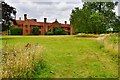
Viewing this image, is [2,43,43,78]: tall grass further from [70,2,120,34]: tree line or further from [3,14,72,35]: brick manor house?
[3,14,72,35]: brick manor house

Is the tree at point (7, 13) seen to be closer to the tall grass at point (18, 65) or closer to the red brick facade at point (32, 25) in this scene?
the tall grass at point (18, 65)

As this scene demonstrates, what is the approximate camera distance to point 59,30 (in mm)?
35906

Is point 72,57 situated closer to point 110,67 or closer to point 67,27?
point 110,67

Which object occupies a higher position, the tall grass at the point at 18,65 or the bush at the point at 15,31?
the bush at the point at 15,31

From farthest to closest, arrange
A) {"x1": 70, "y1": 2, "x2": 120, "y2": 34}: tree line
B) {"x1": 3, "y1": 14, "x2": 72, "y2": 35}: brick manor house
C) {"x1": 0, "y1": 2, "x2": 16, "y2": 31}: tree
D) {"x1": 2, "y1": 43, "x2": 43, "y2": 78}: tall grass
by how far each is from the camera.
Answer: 1. {"x1": 3, "y1": 14, "x2": 72, "y2": 35}: brick manor house
2. {"x1": 70, "y1": 2, "x2": 120, "y2": 34}: tree line
3. {"x1": 0, "y1": 2, "x2": 16, "y2": 31}: tree
4. {"x1": 2, "y1": 43, "x2": 43, "y2": 78}: tall grass

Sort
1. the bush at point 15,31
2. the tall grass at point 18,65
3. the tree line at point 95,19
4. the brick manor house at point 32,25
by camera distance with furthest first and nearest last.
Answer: the brick manor house at point 32,25 → the bush at point 15,31 → the tree line at point 95,19 → the tall grass at point 18,65

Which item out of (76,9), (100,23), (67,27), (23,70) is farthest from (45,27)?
(23,70)

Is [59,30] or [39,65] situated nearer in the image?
[39,65]

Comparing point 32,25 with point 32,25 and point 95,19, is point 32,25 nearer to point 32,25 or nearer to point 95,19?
point 32,25

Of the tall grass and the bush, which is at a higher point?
the bush

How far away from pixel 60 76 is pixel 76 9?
80.8 feet

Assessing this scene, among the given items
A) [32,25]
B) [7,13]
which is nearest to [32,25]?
[32,25]

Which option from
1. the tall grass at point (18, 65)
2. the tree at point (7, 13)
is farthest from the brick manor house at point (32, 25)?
the tall grass at point (18, 65)

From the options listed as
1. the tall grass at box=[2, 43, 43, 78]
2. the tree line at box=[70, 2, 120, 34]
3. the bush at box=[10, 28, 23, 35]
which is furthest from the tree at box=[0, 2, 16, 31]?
the tall grass at box=[2, 43, 43, 78]
